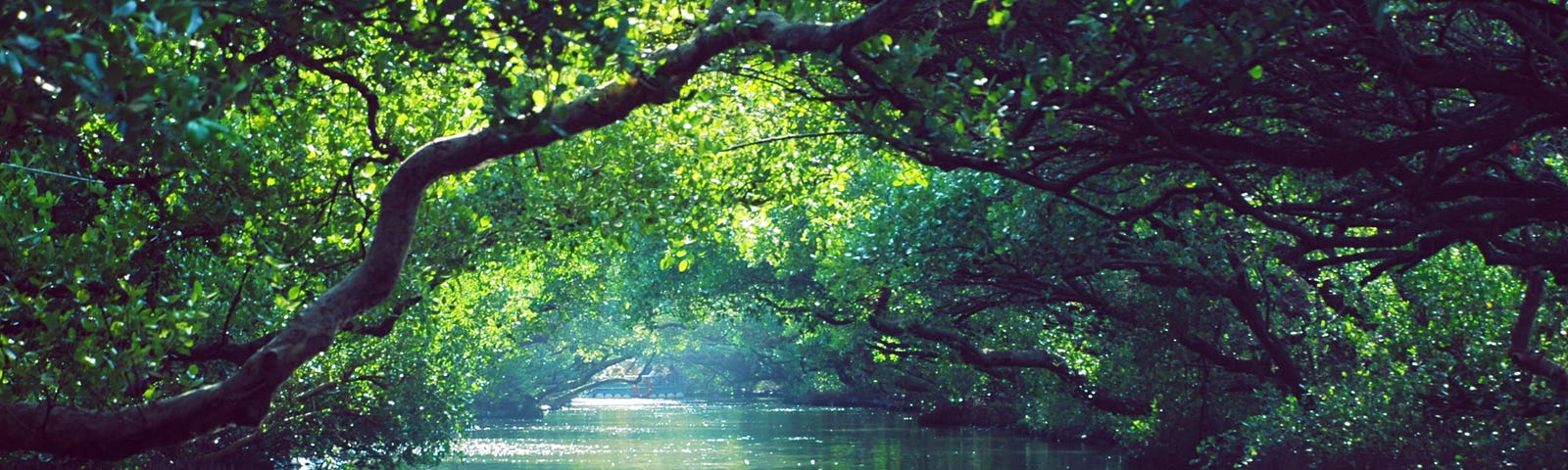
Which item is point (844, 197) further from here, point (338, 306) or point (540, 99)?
point (338, 306)

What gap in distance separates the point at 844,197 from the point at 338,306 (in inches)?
887

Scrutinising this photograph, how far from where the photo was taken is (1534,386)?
15.8 metres

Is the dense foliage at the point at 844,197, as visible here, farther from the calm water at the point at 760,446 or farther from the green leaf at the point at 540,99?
the calm water at the point at 760,446

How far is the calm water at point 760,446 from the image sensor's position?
97.3ft

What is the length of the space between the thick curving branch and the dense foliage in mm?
24

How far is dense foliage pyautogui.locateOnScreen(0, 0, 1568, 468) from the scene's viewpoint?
8.24 m

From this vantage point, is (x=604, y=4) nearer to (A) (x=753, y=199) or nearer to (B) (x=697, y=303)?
(A) (x=753, y=199)

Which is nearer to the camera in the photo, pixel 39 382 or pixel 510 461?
pixel 39 382

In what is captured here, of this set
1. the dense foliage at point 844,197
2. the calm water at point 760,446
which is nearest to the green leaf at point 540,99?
the dense foliage at point 844,197

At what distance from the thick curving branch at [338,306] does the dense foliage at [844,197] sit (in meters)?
0.02

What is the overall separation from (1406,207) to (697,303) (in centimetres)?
3212

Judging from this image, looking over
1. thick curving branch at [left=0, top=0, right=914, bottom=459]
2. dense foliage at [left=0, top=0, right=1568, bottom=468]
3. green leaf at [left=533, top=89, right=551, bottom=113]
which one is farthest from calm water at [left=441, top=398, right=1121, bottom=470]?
thick curving branch at [left=0, top=0, right=914, bottom=459]

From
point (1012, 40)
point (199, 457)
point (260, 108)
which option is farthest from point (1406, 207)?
point (199, 457)

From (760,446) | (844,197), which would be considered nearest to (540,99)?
(844,197)
